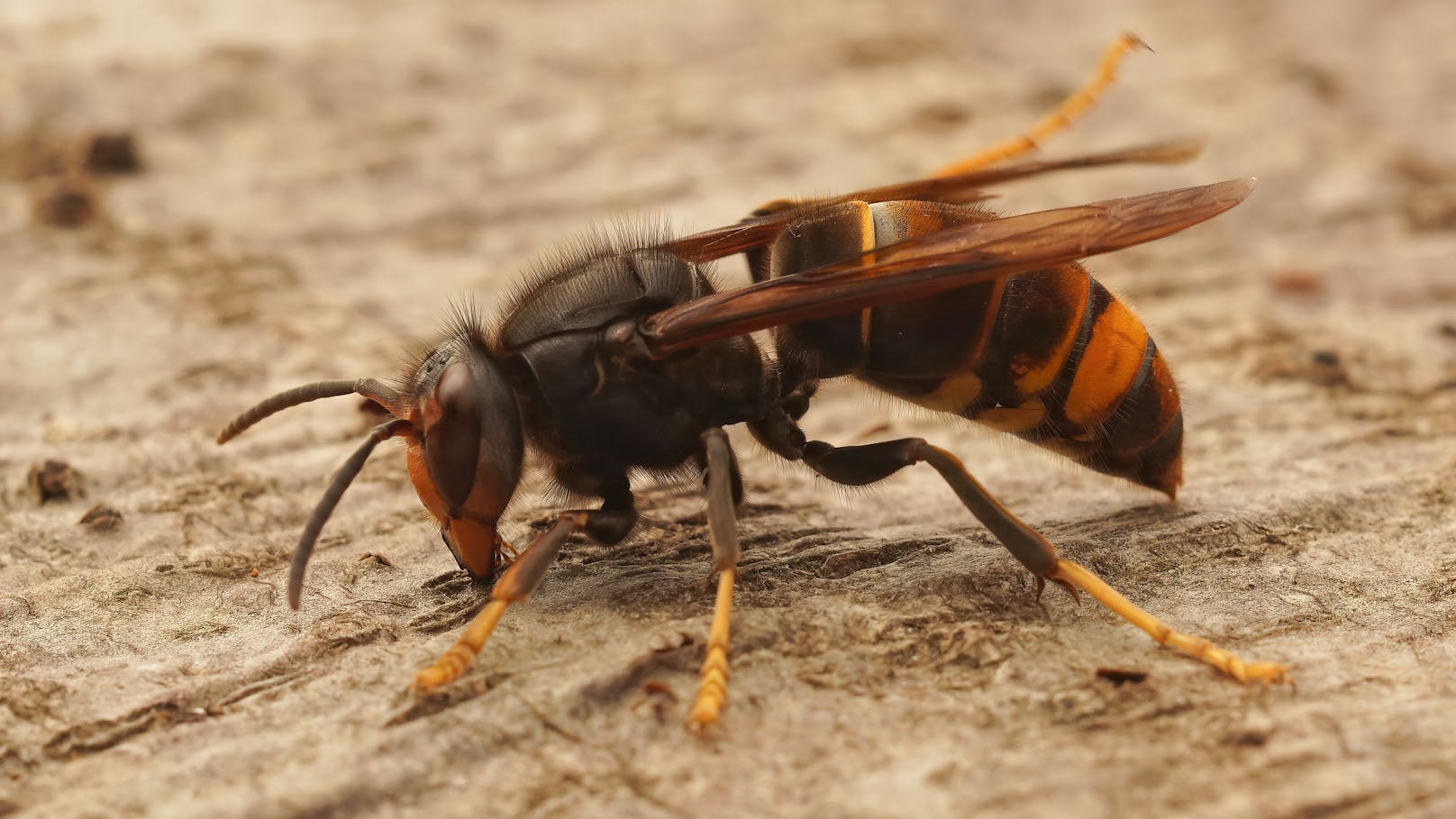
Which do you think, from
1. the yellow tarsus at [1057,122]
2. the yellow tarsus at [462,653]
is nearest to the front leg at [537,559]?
the yellow tarsus at [462,653]

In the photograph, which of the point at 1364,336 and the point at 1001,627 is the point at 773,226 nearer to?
Answer: the point at 1001,627

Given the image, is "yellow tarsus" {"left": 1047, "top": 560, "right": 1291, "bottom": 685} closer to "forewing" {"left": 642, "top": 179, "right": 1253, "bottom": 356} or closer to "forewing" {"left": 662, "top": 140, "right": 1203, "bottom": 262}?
"forewing" {"left": 642, "top": 179, "right": 1253, "bottom": 356}

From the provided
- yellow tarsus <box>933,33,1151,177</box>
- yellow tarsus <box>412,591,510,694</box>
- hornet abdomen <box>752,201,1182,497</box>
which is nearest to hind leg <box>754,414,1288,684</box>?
hornet abdomen <box>752,201,1182,497</box>

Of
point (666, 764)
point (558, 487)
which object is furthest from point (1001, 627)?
point (558, 487)

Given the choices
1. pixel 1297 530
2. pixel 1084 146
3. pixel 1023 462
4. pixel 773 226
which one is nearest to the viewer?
pixel 1297 530

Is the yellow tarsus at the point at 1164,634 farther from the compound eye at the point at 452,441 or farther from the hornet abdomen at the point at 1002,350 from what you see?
the compound eye at the point at 452,441

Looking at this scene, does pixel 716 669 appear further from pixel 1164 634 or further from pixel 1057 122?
pixel 1057 122
